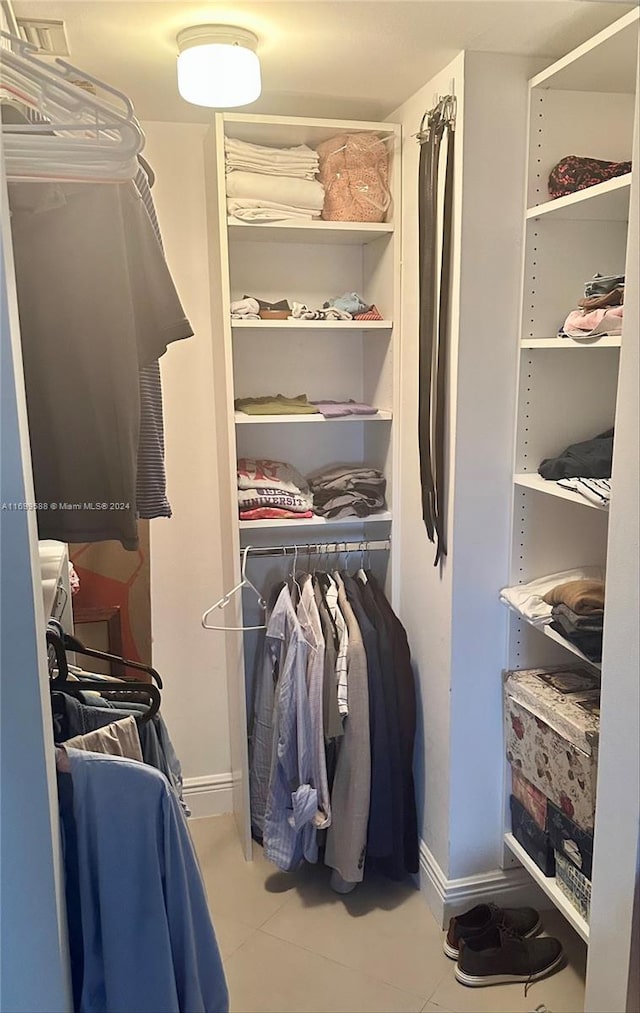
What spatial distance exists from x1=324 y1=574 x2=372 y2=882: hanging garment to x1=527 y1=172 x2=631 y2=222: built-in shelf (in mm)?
A: 1199

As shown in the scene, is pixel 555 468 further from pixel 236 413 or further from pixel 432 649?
pixel 236 413

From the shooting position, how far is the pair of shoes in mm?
1996

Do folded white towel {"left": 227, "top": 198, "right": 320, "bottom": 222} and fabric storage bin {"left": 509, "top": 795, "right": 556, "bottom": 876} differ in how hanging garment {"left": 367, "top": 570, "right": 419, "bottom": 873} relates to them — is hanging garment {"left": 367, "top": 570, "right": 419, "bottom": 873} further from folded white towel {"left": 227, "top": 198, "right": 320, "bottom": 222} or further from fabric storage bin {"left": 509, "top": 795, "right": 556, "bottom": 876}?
folded white towel {"left": 227, "top": 198, "right": 320, "bottom": 222}

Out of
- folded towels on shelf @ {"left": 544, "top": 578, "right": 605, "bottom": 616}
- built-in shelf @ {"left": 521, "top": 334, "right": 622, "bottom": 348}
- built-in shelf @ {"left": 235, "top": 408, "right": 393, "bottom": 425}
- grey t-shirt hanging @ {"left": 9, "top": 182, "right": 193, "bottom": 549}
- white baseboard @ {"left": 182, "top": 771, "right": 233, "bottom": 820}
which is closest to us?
grey t-shirt hanging @ {"left": 9, "top": 182, "right": 193, "bottom": 549}

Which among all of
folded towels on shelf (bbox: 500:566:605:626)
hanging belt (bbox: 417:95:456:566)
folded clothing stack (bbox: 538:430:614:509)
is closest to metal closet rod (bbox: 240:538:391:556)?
hanging belt (bbox: 417:95:456:566)

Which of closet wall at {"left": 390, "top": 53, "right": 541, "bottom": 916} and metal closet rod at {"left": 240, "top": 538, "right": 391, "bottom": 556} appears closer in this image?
closet wall at {"left": 390, "top": 53, "right": 541, "bottom": 916}

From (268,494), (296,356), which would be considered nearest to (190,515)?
(268,494)

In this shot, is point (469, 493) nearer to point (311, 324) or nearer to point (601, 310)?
point (601, 310)

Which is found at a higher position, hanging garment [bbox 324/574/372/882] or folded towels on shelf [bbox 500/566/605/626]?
folded towels on shelf [bbox 500/566/605/626]

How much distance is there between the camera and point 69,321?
3.75 ft

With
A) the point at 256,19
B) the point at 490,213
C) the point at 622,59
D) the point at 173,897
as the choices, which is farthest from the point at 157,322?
the point at 622,59

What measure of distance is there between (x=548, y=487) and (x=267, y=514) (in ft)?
2.70

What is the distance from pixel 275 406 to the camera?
2283 millimetres

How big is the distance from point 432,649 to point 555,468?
630mm
